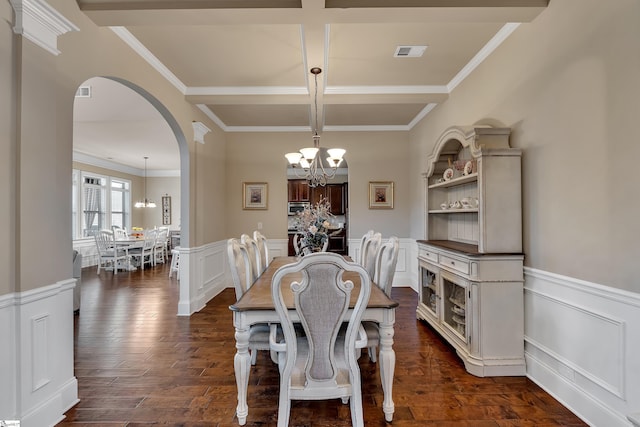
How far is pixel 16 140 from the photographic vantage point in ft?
5.49

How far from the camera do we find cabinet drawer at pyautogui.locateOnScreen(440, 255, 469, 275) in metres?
2.51

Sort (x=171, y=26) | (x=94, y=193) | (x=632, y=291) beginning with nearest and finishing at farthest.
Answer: (x=632, y=291), (x=171, y=26), (x=94, y=193)

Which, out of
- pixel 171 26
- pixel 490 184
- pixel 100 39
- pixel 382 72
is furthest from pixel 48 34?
pixel 490 184

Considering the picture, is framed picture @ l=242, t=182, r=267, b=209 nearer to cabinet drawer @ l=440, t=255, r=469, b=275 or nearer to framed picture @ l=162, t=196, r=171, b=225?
cabinet drawer @ l=440, t=255, r=469, b=275

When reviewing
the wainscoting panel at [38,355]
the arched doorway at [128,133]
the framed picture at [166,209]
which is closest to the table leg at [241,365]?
the wainscoting panel at [38,355]

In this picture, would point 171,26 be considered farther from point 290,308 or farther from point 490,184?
point 490,184

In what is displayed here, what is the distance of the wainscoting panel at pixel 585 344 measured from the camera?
1626 millimetres

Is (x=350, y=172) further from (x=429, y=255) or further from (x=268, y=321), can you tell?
(x=268, y=321)

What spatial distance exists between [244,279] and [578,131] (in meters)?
2.50

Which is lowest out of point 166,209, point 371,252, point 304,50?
point 371,252

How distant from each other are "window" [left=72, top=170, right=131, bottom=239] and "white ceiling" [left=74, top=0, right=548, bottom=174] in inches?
145

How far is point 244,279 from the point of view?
2.38 metres

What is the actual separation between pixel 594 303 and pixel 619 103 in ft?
3.78

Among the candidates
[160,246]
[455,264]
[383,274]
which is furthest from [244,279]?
[160,246]
